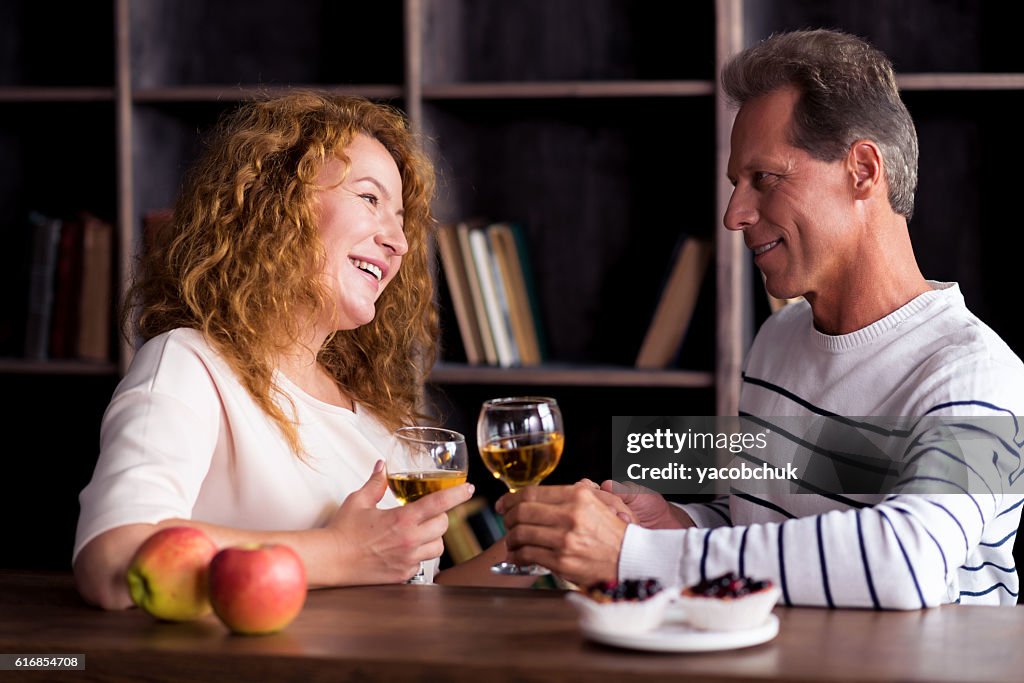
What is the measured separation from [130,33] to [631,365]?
1.50m

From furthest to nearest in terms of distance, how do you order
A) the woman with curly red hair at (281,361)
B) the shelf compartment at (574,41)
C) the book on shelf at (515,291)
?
the shelf compartment at (574,41) < the book on shelf at (515,291) < the woman with curly red hair at (281,361)

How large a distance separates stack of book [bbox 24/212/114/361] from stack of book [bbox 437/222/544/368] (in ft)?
2.83

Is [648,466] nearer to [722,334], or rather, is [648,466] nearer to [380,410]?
[722,334]

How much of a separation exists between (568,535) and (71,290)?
73.7 inches

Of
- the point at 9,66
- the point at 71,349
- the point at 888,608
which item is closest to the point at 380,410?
the point at 888,608

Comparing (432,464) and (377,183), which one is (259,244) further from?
(432,464)

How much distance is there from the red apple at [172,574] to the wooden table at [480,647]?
2 cm

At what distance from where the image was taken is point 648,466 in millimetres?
2428

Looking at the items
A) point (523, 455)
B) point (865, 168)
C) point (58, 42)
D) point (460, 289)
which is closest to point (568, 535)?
point (523, 455)

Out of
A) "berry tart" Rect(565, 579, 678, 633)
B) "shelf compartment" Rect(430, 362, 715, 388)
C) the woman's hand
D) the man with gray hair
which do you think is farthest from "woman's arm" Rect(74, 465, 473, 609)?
"shelf compartment" Rect(430, 362, 715, 388)

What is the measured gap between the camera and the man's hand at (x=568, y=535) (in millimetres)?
1304

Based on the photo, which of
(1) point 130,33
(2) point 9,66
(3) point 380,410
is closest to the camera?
(3) point 380,410

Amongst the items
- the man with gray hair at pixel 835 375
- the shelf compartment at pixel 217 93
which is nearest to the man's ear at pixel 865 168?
the man with gray hair at pixel 835 375

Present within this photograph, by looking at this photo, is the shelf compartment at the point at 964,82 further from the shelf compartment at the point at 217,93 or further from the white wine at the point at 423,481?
the white wine at the point at 423,481
